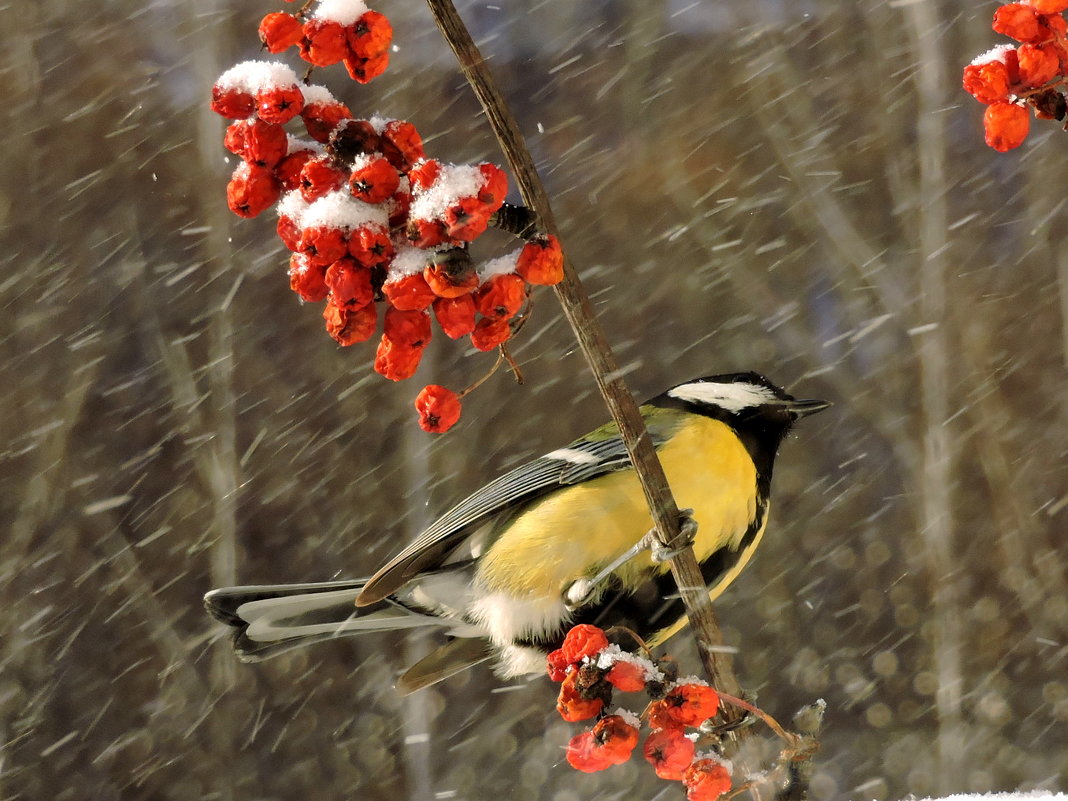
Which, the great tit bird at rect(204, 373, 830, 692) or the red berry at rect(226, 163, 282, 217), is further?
the great tit bird at rect(204, 373, 830, 692)

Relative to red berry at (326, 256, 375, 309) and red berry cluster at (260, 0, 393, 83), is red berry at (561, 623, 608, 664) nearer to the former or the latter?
red berry at (326, 256, 375, 309)

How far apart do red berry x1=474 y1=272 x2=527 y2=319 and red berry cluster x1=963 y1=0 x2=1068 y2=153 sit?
1.09 feet

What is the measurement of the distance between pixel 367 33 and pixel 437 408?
1.00ft

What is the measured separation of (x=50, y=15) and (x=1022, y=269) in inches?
174

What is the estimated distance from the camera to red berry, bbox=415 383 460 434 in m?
0.88

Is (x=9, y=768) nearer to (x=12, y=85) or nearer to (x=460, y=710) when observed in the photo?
(x=460, y=710)

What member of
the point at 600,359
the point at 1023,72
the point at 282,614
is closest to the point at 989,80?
the point at 1023,72

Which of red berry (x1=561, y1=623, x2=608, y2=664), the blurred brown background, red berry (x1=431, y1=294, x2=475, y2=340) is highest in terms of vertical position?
red berry (x1=431, y1=294, x2=475, y2=340)

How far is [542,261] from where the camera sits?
0.66 m

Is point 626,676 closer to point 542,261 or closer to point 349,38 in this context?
point 542,261

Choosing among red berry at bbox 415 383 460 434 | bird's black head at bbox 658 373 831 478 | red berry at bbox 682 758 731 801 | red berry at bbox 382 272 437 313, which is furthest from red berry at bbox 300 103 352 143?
bird's black head at bbox 658 373 831 478

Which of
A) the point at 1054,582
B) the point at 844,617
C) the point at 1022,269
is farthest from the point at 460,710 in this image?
the point at 1022,269

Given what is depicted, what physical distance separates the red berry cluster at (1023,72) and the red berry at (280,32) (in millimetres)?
474

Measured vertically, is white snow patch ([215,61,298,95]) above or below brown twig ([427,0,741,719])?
above
